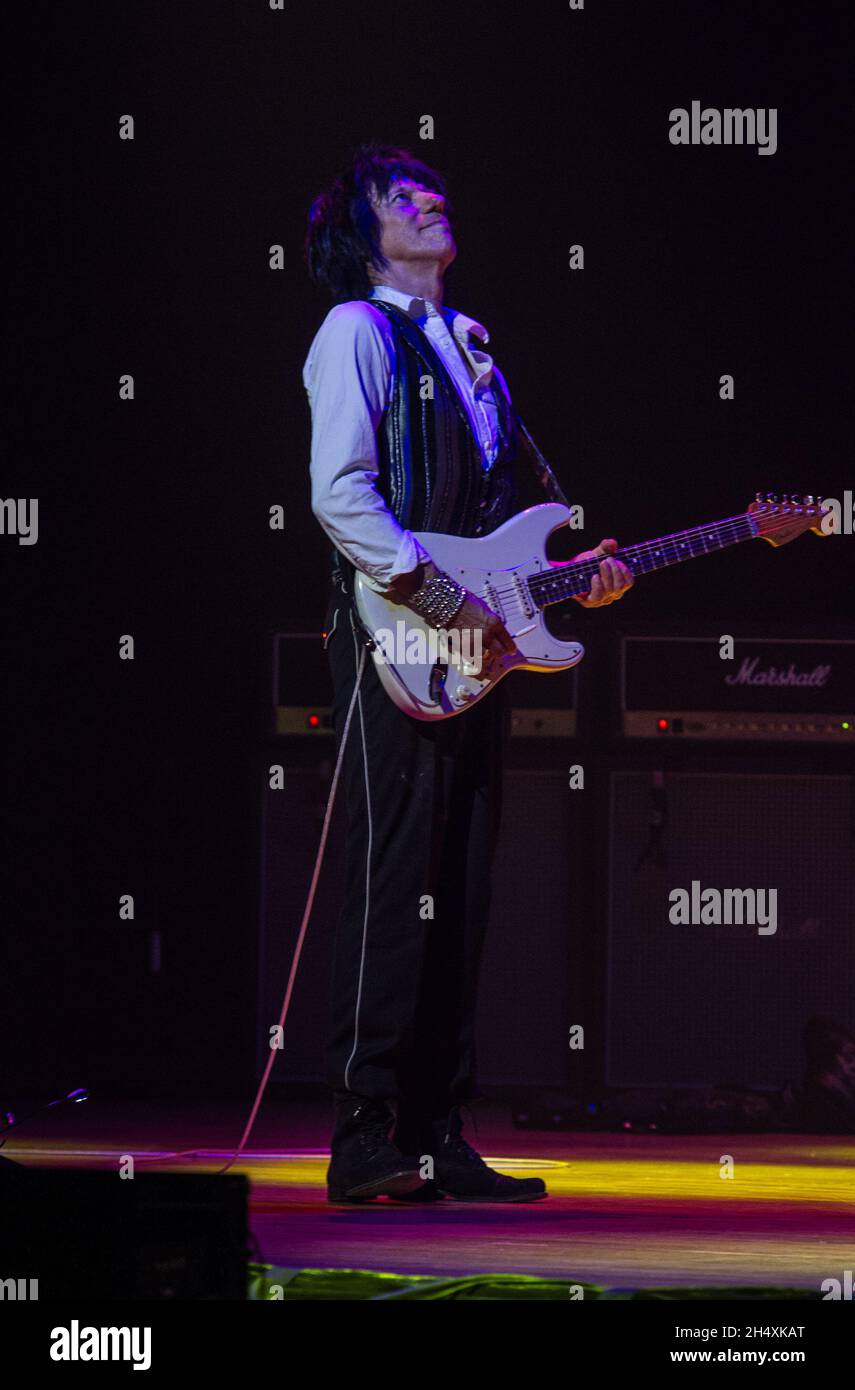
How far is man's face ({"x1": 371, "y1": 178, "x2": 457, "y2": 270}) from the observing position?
267 centimetres

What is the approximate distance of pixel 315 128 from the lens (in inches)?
174

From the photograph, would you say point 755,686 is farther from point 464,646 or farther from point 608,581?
point 464,646

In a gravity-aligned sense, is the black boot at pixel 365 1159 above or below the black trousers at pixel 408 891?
below

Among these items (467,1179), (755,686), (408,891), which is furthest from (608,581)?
(755,686)

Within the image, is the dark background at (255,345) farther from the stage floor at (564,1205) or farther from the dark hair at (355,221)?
the dark hair at (355,221)

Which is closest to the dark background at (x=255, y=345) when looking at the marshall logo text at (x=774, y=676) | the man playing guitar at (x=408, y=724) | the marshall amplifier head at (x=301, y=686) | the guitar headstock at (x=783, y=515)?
the marshall amplifier head at (x=301, y=686)

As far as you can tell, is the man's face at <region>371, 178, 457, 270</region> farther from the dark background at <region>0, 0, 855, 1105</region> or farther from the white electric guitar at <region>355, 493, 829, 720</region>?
the dark background at <region>0, 0, 855, 1105</region>

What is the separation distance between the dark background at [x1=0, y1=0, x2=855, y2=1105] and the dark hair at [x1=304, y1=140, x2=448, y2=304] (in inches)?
67.4

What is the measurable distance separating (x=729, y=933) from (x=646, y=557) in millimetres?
1397

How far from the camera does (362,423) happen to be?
2.48 meters

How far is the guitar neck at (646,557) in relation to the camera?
8.71 ft

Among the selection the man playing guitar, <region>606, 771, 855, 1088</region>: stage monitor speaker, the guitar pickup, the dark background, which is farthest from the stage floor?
the dark background

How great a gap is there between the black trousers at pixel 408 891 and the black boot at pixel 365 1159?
0.03 m
